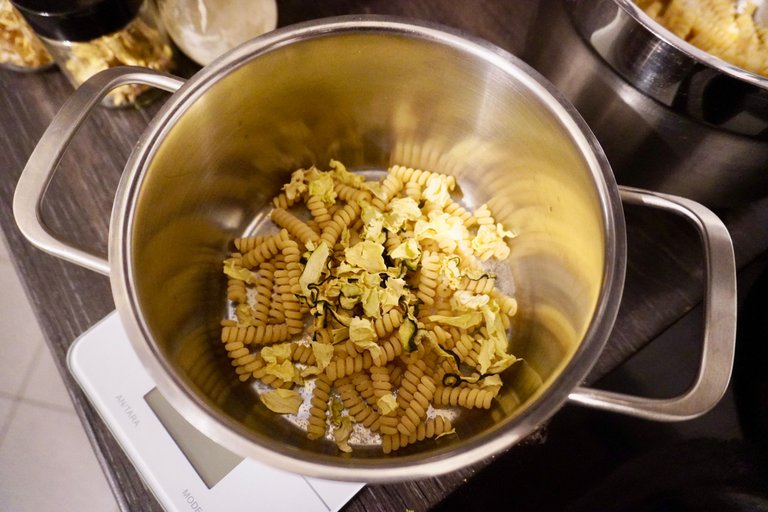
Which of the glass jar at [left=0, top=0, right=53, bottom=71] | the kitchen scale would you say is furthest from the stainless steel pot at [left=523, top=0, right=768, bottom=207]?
the glass jar at [left=0, top=0, right=53, bottom=71]

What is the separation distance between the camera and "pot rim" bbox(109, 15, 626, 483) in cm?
48

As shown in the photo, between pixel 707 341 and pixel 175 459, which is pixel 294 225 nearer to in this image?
pixel 175 459

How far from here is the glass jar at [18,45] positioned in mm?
798

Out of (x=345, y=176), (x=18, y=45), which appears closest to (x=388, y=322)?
(x=345, y=176)

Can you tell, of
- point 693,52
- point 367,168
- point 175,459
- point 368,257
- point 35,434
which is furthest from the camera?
point 35,434

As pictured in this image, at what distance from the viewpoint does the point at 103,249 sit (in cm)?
77

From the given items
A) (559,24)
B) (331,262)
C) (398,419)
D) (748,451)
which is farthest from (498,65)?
(748,451)

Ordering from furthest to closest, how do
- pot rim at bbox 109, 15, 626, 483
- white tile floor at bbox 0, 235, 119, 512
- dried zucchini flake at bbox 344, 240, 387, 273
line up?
white tile floor at bbox 0, 235, 119, 512 < dried zucchini flake at bbox 344, 240, 387, 273 < pot rim at bbox 109, 15, 626, 483

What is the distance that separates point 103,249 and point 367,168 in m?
0.39

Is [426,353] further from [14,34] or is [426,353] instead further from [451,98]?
[14,34]

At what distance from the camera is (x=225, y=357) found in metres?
0.75

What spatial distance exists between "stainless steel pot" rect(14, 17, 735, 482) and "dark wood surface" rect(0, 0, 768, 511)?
0.37 ft

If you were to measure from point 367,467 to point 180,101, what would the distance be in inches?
16.6

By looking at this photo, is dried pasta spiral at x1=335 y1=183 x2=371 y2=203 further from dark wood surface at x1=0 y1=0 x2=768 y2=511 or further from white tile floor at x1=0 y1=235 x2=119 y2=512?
white tile floor at x1=0 y1=235 x2=119 y2=512
